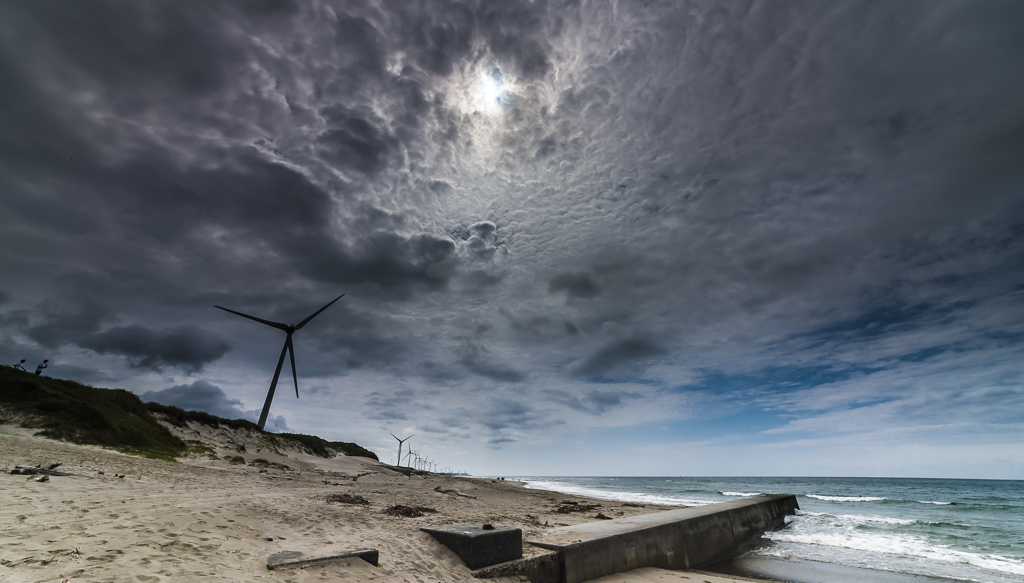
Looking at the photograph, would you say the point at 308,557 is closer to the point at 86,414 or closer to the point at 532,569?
the point at 532,569

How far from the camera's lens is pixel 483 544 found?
823 centimetres

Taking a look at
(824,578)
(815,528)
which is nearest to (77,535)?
(824,578)

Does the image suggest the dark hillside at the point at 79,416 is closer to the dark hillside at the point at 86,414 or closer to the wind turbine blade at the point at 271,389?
the dark hillside at the point at 86,414

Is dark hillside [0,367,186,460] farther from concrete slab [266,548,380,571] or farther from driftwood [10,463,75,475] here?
concrete slab [266,548,380,571]

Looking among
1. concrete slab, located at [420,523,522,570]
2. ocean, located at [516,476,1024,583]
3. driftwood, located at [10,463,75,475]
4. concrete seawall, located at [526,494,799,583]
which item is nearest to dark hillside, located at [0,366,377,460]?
driftwood, located at [10,463,75,475]

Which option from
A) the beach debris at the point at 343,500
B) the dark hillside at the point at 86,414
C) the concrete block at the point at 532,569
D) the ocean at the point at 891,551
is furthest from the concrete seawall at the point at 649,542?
the dark hillside at the point at 86,414

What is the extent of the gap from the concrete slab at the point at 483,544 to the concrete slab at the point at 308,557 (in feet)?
5.02

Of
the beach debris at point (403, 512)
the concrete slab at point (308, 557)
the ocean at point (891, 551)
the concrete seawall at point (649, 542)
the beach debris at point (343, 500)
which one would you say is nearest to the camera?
the concrete slab at point (308, 557)

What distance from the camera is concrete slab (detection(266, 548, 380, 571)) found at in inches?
253

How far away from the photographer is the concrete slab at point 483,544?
322 inches

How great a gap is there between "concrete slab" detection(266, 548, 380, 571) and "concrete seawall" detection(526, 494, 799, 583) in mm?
3972

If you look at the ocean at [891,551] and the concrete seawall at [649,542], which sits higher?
the concrete seawall at [649,542]

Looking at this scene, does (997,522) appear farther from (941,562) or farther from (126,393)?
(126,393)

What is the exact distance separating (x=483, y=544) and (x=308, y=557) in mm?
Result: 3174
